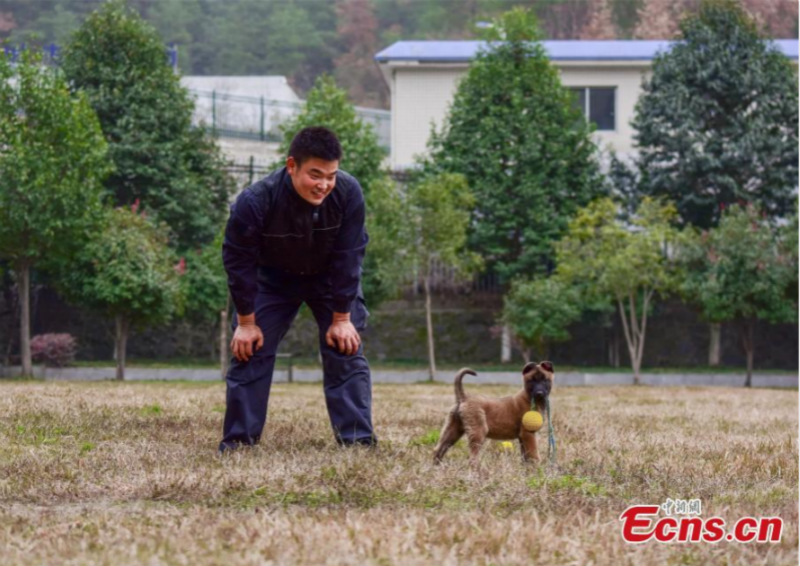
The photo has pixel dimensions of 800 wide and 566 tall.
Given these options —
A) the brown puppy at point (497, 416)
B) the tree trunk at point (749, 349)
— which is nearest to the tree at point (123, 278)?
the tree trunk at point (749, 349)

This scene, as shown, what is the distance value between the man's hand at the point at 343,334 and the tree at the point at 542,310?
23.1 m

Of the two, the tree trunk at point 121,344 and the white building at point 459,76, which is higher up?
the white building at point 459,76

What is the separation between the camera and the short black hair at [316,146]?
6.48 m

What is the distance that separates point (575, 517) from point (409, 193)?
24.1 meters

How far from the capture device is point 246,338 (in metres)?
7.07

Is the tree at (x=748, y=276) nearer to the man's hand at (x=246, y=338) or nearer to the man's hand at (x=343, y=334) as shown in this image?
the man's hand at (x=343, y=334)

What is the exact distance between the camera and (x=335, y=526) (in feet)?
14.8

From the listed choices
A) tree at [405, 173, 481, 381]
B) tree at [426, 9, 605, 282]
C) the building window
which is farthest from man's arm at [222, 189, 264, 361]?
the building window

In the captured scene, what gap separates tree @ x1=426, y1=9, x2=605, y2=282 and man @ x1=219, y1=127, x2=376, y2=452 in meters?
25.9

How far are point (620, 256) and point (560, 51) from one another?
53.4 ft

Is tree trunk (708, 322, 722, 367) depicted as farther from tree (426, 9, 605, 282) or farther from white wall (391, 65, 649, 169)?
white wall (391, 65, 649, 169)

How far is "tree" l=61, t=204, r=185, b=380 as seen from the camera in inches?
1025

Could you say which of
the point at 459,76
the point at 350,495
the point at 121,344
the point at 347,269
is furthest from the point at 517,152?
the point at 350,495

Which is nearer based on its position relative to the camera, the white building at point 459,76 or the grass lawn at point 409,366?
the grass lawn at point 409,366
